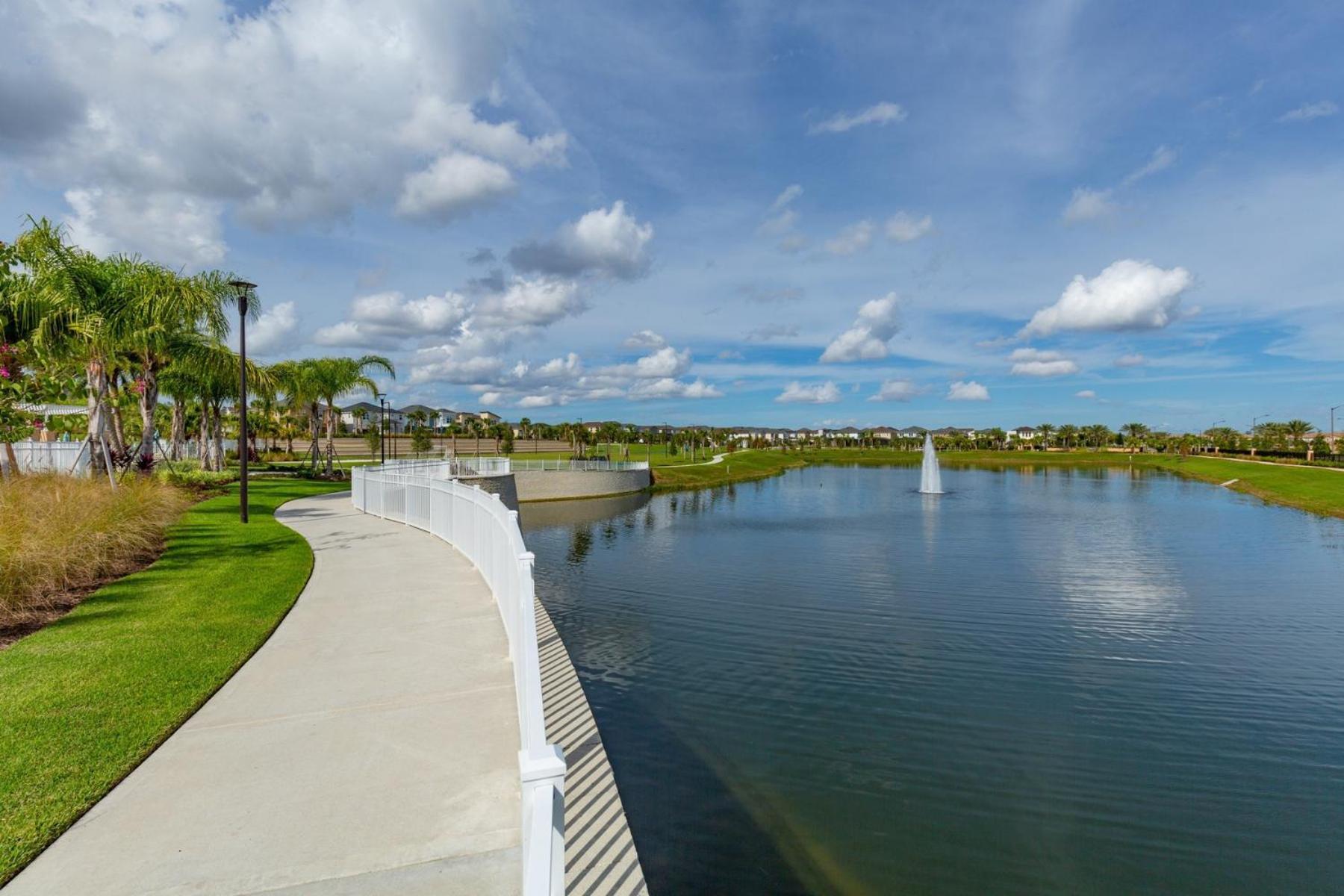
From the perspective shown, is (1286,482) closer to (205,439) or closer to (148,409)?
(148,409)

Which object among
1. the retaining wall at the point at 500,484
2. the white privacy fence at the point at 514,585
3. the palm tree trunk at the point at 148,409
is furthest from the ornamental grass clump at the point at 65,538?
the retaining wall at the point at 500,484

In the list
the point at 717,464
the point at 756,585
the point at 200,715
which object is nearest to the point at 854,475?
the point at 717,464

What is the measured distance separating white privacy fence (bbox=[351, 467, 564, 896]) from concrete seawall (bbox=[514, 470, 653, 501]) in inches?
864

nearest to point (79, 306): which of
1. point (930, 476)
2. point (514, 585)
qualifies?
point (514, 585)

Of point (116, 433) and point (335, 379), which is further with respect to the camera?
point (335, 379)

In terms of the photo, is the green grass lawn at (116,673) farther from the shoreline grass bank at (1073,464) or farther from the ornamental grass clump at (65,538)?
the shoreline grass bank at (1073,464)

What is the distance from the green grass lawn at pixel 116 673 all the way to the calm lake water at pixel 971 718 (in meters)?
4.49

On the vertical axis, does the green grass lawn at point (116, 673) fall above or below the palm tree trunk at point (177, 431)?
below

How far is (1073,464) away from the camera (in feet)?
365

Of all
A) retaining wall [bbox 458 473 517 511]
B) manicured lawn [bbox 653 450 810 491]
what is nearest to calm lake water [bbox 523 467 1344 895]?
retaining wall [bbox 458 473 517 511]

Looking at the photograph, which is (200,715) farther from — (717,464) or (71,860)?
(717,464)

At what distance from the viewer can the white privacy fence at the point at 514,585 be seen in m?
2.43

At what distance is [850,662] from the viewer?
469 inches

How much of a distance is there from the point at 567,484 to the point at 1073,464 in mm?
97980
